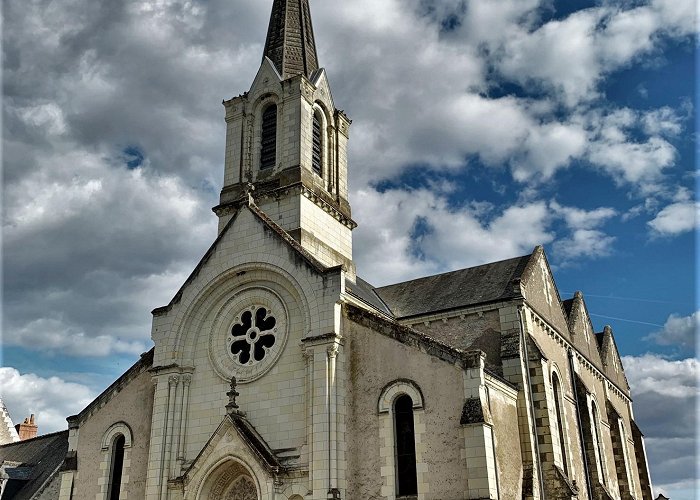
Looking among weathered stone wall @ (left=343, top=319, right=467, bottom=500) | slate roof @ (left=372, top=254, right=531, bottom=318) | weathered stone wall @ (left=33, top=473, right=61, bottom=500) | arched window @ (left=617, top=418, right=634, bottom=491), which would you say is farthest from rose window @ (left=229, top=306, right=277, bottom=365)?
arched window @ (left=617, top=418, right=634, bottom=491)

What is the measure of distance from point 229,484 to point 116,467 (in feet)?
18.7

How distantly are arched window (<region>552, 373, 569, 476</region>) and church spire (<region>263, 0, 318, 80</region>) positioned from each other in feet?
58.9

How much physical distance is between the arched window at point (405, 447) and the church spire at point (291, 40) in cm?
1771

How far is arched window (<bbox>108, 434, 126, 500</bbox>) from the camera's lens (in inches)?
1011

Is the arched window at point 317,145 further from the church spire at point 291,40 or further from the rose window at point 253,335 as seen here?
the rose window at point 253,335

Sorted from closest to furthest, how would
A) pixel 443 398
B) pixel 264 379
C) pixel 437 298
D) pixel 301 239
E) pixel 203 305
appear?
pixel 443 398, pixel 264 379, pixel 203 305, pixel 301 239, pixel 437 298

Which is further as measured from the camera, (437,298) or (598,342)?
(598,342)

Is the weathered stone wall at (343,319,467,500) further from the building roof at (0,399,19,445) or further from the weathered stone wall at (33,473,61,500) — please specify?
the building roof at (0,399,19,445)

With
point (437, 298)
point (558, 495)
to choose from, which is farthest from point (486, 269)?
point (558, 495)

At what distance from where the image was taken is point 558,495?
2317 cm

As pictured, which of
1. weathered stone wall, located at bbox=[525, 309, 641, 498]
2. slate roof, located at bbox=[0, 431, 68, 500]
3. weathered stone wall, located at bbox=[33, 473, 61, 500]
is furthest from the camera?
slate roof, located at bbox=[0, 431, 68, 500]

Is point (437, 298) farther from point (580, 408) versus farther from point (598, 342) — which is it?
point (598, 342)

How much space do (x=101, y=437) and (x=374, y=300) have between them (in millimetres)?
12475

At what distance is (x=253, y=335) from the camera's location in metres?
24.8
